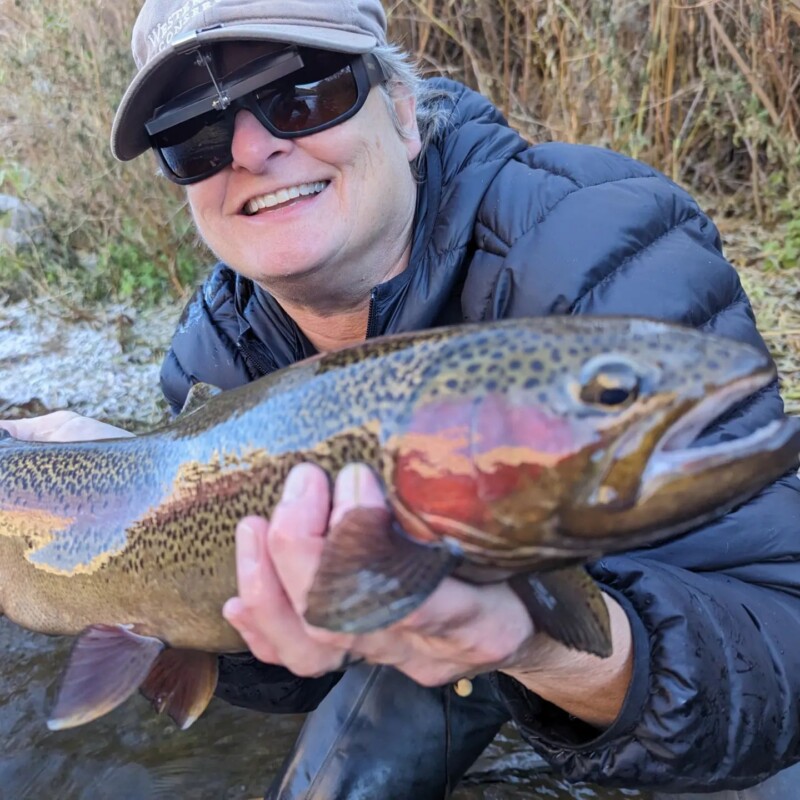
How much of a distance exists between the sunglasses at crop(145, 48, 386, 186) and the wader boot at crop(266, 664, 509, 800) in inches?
67.2

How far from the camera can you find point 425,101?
2.47m

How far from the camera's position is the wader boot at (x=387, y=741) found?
2.39m

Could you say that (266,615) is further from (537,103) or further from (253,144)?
(537,103)

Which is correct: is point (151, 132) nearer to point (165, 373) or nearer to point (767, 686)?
point (165, 373)

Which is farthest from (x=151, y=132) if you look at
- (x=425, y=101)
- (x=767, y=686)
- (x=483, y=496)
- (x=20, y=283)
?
(x=20, y=283)

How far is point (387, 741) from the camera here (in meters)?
2.43

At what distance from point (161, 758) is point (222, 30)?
8.18 feet

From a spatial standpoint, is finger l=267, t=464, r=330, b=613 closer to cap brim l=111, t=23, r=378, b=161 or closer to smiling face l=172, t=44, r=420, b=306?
smiling face l=172, t=44, r=420, b=306

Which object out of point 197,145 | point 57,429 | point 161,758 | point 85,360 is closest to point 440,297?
point 197,145

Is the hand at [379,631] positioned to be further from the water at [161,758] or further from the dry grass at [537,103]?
the dry grass at [537,103]

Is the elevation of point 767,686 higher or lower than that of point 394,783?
higher

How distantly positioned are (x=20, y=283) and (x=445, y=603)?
6.15 metres

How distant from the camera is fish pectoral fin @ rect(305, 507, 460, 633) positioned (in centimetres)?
117

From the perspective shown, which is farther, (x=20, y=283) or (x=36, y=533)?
(x=20, y=283)
